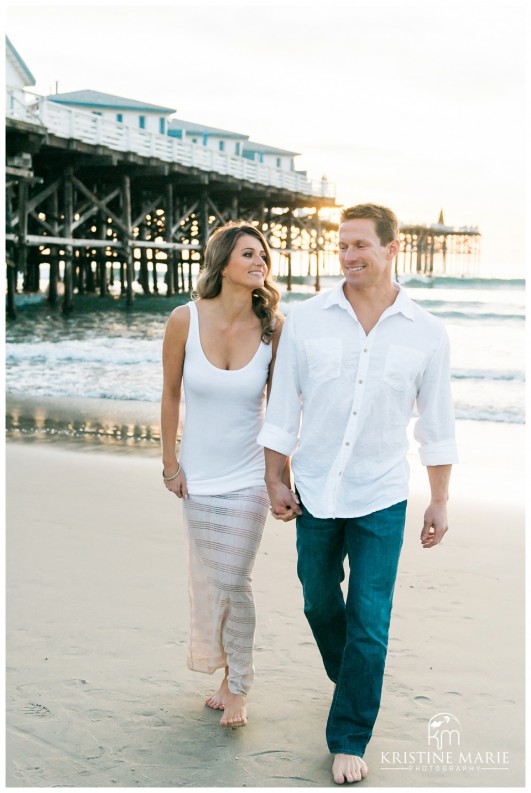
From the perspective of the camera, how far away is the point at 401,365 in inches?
107

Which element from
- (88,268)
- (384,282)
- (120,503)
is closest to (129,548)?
(120,503)

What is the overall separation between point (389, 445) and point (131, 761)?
1.19 metres

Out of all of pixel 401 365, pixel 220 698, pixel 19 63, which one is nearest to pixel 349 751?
pixel 220 698

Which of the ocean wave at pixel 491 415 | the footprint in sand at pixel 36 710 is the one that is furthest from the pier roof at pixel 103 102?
the footprint in sand at pixel 36 710

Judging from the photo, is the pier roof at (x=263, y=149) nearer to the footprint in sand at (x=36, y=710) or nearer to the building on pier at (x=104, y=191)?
the building on pier at (x=104, y=191)

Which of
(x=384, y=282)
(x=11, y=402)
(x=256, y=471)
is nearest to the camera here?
(x=384, y=282)

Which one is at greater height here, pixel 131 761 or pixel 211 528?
pixel 211 528

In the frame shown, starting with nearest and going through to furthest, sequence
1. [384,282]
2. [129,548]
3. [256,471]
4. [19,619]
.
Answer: [384,282] < [256,471] < [19,619] < [129,548]

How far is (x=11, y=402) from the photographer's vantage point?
9.97 meters

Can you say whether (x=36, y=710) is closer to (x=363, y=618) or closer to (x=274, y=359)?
(x=363, y=618)

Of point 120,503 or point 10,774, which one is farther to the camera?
point 120,503

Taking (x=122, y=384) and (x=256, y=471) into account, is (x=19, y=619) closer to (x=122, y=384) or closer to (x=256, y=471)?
(x=256, y=471)

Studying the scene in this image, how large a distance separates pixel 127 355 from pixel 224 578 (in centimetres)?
1264

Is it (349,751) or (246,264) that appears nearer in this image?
(349,751)
